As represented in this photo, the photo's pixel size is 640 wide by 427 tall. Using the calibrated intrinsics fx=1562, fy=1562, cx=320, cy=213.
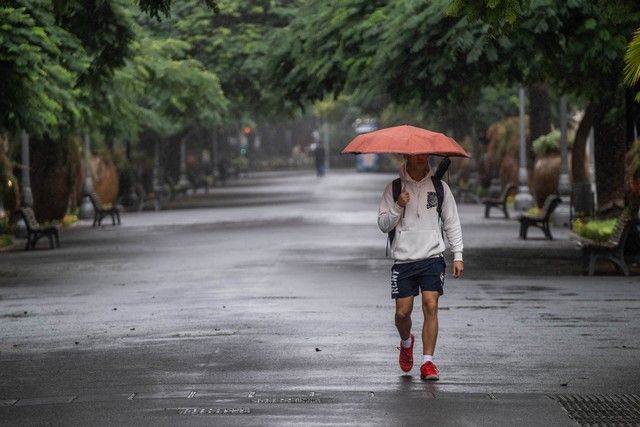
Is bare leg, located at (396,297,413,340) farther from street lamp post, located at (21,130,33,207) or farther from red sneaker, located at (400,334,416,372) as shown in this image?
street lamp post, located at (21,130,33,207)

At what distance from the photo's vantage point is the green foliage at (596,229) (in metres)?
26.1

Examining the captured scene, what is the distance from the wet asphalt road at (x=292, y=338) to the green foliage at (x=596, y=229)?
1.96ft

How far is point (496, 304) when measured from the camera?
17484 millimetres

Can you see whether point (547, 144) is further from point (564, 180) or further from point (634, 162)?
point (634, 162)

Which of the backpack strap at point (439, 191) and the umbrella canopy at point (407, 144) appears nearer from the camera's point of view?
the umbrella canopy at point (407, 144)

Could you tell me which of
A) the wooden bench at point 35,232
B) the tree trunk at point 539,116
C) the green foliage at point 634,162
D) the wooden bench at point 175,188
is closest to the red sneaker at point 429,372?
the green foliage at point 634,162

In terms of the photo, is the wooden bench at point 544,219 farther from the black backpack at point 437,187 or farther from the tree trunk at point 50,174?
the black backpack at point 437,187

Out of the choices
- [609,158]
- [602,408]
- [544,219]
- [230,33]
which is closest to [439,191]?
[602,408]

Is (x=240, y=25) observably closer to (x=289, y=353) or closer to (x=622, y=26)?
(x=622, y=26)

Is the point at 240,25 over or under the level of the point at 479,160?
over

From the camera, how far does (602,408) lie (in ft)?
33.8


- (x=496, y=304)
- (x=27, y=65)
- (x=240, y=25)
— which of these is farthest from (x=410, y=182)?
(x=240, y=25)

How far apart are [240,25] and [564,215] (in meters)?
17.3

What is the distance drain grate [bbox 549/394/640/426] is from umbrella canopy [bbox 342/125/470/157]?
6.82 feet
